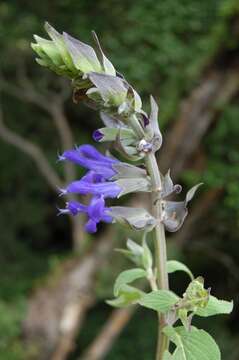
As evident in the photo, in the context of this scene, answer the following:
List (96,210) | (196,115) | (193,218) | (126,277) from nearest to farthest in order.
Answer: (96,210) → (126,277) → (196,115) → (193,218)

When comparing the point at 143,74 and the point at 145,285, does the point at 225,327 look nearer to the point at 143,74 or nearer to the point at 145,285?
the point at 145,285

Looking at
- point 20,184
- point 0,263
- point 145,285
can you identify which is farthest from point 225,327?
point 20,184

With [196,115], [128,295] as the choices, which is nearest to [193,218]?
[196,115]

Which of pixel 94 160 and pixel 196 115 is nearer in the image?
pixel 94 160

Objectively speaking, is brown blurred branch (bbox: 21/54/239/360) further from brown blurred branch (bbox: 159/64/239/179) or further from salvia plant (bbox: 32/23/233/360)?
salvia plant (bbox: 32/23/233/360)

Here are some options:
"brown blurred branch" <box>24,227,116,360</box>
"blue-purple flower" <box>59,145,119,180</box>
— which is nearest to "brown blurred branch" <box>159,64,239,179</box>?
"brown blurred branch" <box>24,227,116,360</box>

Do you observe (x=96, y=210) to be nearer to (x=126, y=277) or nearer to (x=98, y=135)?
(x=98, y=135)

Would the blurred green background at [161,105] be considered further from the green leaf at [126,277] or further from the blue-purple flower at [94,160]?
the blue-purple flower at [94,160]

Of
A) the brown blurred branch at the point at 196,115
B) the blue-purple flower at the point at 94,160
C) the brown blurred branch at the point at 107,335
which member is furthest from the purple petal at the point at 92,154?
the brown blurred branch at the point at 107,335
